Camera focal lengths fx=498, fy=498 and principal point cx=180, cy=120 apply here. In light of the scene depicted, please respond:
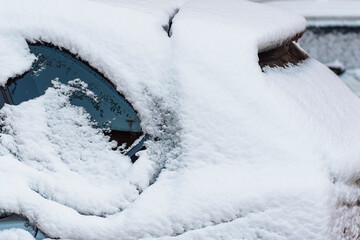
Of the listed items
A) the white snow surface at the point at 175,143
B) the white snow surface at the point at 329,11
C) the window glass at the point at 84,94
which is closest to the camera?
the white snow surface at the point at 175,143

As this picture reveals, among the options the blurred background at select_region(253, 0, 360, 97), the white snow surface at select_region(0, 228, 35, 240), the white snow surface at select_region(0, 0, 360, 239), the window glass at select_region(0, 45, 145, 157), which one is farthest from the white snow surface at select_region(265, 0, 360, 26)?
the white snow surface at select_region(0, 228, 35, 240)

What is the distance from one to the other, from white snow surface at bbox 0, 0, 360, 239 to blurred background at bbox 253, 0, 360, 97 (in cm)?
439

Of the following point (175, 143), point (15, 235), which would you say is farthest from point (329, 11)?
point (15, 235)

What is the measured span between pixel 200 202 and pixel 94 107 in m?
0.50

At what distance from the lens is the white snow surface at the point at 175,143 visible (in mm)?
1643

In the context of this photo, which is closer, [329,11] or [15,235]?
[15,235]

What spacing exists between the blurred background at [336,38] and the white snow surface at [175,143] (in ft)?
14.4

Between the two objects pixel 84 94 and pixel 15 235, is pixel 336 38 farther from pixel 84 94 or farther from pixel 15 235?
pixel 15 235

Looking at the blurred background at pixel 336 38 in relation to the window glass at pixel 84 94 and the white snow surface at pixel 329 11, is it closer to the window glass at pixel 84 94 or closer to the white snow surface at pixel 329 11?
the white snow surface at pixel 329 11

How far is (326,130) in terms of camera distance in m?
1.74

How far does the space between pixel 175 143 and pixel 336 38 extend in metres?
4.77

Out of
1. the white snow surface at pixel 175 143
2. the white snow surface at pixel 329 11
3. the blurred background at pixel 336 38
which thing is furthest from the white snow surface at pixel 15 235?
the white snow surface at pixel 329 11

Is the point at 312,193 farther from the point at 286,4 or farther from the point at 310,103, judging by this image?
the point at 286,4

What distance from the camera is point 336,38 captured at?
19.6 ft
